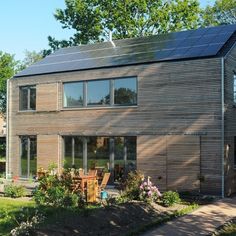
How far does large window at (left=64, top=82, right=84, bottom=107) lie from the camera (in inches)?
896

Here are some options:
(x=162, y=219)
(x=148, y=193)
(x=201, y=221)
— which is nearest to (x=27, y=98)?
(x=148, y=193)

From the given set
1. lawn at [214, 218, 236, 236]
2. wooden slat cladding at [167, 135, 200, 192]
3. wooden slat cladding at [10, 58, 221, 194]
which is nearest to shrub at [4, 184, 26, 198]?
wooden slat cladding at [10, 58, 221, 194]

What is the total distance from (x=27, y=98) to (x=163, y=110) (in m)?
8.96

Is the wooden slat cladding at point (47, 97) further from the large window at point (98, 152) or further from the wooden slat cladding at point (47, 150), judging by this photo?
the large window at point (98, 152)

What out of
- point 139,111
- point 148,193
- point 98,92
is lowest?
point 148,193

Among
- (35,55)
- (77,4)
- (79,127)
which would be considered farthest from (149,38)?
(35,55)

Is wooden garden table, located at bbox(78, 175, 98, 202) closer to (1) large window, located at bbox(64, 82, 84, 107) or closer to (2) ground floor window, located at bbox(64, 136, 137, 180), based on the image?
(2) ground floor window, located at bbox(64, 136, 137, 180)

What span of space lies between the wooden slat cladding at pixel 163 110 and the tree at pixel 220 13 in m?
30.6

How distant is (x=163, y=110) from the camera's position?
19812mm

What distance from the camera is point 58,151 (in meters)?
23.3

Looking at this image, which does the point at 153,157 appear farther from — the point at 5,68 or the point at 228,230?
the point at 5,68

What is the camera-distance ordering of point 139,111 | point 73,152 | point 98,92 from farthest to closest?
1. point 73,152
2. point 98,92
3. point 139,111

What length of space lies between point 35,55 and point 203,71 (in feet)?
162

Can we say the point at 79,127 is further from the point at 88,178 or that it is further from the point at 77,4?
the point at 77,4
